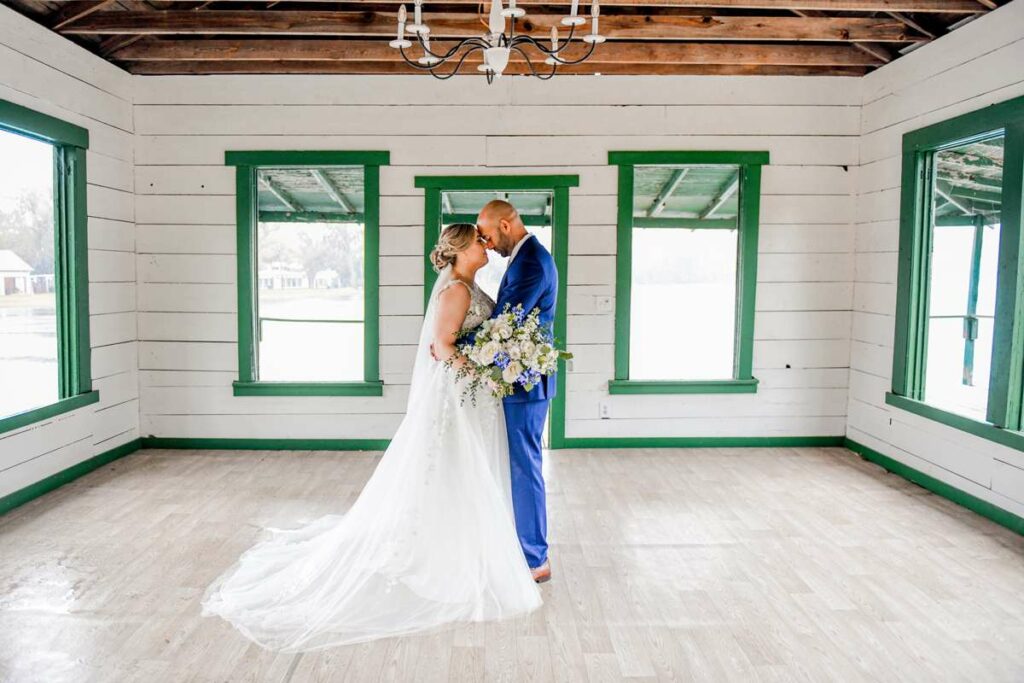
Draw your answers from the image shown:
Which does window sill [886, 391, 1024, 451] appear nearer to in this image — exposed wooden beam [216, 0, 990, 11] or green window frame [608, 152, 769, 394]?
green window frame [608, 152, 769, 394]

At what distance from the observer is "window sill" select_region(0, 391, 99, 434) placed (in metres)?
4.54

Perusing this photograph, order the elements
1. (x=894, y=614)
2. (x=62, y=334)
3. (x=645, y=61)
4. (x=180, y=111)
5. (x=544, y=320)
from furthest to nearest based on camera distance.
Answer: (x=180, y=111) < (x=645, y=61) < (x=62, y=334) < (x=544, y=320) < (x=894, y=614)

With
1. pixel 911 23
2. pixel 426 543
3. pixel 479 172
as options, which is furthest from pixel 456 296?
pixel 911 23

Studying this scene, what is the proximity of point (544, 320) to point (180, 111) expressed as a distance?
161 inches

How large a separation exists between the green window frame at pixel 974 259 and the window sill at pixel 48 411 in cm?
593

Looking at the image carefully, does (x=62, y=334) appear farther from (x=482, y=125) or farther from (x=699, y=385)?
(x=699, y=385)

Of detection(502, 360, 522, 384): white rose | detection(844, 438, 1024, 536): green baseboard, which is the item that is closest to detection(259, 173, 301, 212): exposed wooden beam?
detection(502, 360, 522, 384): white rose

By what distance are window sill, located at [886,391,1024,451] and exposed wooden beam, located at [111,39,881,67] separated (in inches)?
102

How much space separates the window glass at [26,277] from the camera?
4.59 meters

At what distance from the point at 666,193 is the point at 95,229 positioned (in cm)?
448

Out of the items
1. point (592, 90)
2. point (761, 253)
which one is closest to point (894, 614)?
point (761, 253)

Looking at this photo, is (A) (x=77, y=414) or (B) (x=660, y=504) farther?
(A) (x=77, y=414)

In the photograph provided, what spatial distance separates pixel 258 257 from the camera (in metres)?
6.12

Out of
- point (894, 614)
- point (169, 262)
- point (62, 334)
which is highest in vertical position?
point (169, 262)
